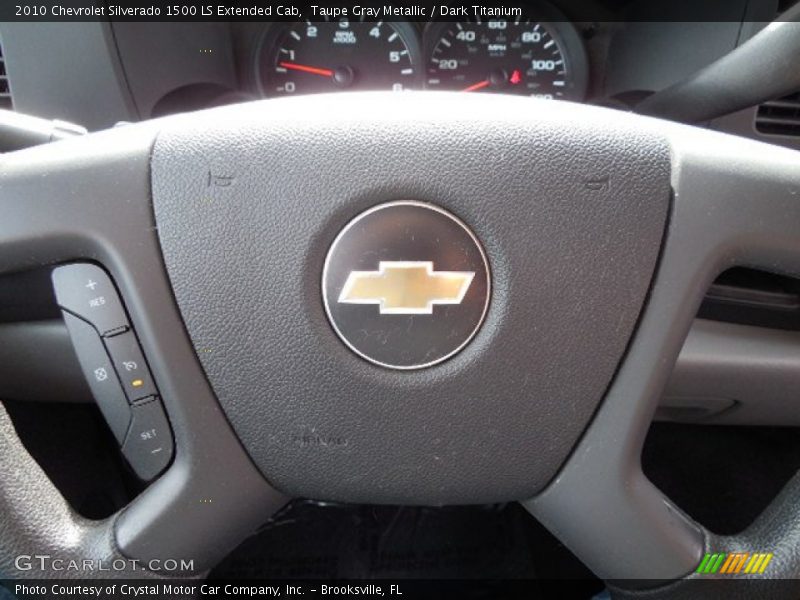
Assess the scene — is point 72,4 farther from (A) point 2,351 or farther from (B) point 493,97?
(B) point 493,97

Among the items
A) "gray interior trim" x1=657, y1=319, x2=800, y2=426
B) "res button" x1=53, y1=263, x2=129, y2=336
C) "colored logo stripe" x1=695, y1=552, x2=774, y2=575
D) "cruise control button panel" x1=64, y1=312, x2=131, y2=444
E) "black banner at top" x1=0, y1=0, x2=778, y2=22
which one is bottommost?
"colored logo stripe" x1=695, y1=552, x2=774, y2=575

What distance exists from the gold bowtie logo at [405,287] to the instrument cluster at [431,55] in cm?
128

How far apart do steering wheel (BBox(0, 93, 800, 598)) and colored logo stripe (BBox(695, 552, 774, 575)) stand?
38mm

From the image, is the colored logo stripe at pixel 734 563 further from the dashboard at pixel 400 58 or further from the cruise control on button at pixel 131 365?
the dashboard at pixel 400 58

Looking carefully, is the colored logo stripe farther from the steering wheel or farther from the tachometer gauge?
the tachometer gauge

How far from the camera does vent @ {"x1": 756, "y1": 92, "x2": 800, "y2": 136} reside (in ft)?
4.80

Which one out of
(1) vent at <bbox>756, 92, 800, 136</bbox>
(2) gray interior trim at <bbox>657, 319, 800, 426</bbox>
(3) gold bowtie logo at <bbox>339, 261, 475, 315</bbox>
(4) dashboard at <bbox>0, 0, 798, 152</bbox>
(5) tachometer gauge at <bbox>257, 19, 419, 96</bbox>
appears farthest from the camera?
(5) tachometer gauge at <bbox>257, 19, 419, 96</bbox>

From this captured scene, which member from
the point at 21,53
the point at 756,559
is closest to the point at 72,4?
the point at 21,53

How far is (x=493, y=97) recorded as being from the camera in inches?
30.3

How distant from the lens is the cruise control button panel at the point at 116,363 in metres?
0.75

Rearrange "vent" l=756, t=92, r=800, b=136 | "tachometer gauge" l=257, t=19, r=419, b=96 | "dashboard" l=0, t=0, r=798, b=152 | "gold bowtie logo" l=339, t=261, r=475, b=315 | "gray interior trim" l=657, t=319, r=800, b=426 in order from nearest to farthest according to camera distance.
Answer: "gold bowtie logo" l=339, t=261, r=475, b=315 < "gray interior trim" l=657, t=319, r=800, b=426 < "vent" l=756, t=92, r=800, b=136 < "dashboard" l=0, t=0, r=798, b=152 < "tachometer gauge" l=257, t=19, r=419, b=96

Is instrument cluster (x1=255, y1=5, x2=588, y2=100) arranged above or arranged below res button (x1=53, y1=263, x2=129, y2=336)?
above

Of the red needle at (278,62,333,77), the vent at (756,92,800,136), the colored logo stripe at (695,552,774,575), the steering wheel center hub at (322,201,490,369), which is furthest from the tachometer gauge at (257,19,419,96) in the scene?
the colored logo stripe at (695,552,774,575)

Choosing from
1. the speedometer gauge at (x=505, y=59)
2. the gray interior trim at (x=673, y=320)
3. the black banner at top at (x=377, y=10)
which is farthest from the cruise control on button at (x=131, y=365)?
the speedometer gauge at (x=505, y=59)
